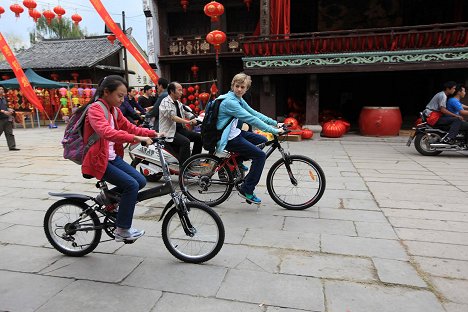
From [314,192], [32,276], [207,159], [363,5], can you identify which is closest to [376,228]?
[314,192]

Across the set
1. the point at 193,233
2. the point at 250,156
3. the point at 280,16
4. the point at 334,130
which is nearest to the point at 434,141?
the point at 334,130

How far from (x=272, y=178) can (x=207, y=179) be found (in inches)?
33.9

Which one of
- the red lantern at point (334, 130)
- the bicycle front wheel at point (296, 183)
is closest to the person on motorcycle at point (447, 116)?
the red lantern at point (334, 130)

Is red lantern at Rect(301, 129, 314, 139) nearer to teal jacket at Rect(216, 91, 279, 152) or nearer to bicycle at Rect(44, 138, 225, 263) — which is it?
teal jacket at Rect(216, 91, 279, 152)

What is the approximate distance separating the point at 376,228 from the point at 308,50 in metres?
8.33

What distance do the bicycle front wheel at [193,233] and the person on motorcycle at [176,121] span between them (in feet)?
7.81

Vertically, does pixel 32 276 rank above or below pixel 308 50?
below

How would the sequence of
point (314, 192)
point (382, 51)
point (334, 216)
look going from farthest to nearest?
1. point (382, 51)
2. point (314, 192)
3. point (334, 216)

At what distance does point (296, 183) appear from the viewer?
14.4 feet

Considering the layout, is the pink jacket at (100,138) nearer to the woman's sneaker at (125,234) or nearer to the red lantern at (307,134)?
the woman's sneaker at (125,234)

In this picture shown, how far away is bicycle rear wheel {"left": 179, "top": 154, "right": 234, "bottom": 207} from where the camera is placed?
4594 mm

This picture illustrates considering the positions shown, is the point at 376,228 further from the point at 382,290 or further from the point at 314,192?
the point at 382,290

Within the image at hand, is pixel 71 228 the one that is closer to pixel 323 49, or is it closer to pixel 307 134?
pixel 307 134

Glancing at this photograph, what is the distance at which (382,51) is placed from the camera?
10.5 meters
